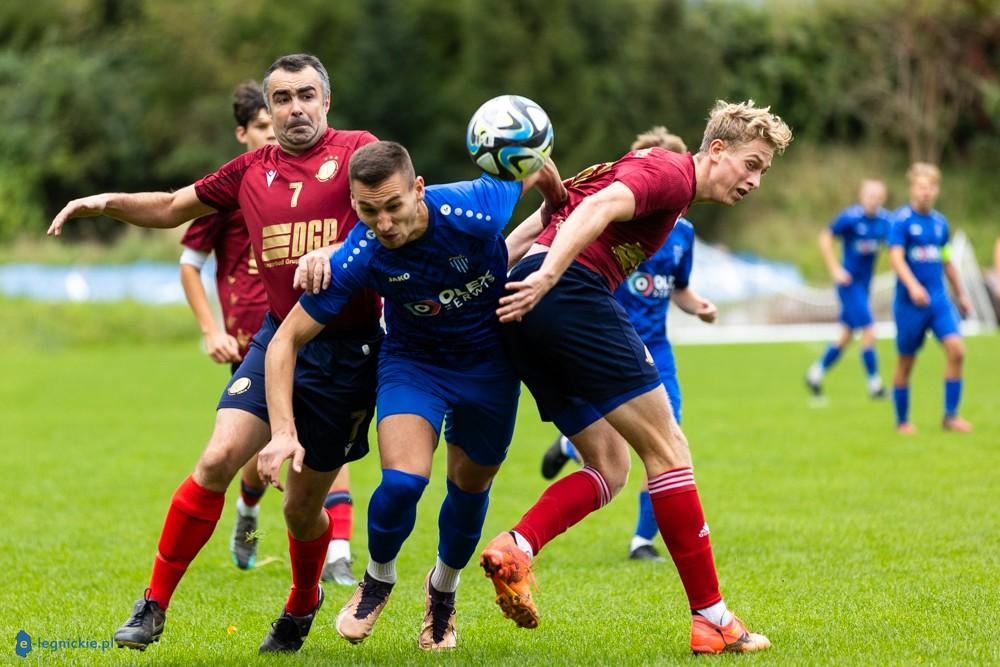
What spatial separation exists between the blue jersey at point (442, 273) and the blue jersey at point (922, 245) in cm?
838

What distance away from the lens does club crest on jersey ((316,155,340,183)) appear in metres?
5.58

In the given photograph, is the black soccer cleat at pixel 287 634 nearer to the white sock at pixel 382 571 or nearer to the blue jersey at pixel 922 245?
the white sock at pixel 382 571

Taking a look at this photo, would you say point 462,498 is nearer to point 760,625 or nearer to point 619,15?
point 760,625

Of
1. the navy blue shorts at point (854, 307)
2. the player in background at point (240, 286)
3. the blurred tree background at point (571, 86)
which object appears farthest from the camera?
the blurred tree background at point (571, 86)

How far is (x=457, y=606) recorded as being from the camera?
647cm

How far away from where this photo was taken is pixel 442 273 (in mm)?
5152

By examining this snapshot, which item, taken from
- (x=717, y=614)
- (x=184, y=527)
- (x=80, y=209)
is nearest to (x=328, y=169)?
(x=80, y=209)

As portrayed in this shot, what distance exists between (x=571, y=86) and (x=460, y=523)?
36.6m

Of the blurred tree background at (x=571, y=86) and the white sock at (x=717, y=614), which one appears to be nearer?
the white sock at (x=717, y=614)

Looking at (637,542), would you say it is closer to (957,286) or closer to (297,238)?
(297,238)

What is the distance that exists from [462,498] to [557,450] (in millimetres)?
3295

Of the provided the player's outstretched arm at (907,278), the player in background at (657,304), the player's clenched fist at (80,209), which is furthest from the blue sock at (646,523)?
the player's outstretched arm at (907,278)

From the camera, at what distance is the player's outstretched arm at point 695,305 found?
24.5 ft

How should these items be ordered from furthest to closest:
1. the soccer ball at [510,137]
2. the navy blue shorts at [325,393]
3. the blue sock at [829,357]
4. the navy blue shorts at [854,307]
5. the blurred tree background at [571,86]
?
the blurred tree background at [571,86]
the navy blue shorts at [854,307]
the blue sock at [829,357]
the navy blue shorts at [325,393]
the soccer ball at [510,137]
